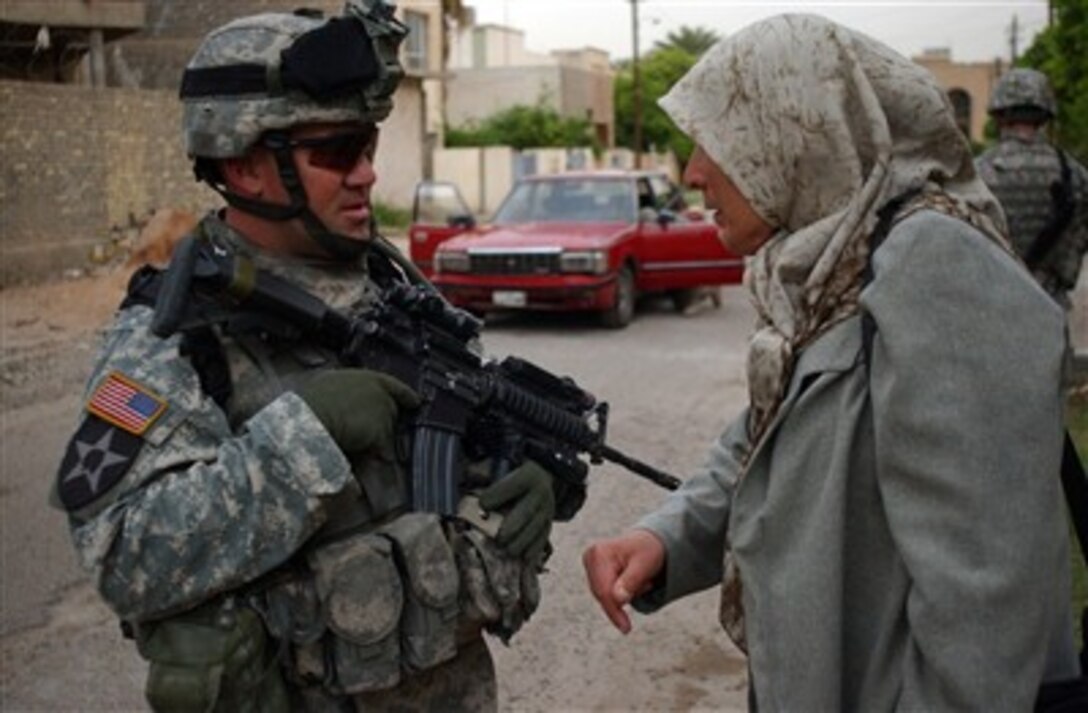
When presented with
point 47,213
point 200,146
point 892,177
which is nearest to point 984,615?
point 892,177

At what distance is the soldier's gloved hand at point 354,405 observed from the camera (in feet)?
6.08

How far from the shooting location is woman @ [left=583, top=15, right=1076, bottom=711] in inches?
57.8

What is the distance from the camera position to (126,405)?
183cm

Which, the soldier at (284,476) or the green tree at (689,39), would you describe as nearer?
the soldier at (284,476)

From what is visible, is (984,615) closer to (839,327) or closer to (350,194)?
(839,327)

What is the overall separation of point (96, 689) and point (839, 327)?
318 centimetres

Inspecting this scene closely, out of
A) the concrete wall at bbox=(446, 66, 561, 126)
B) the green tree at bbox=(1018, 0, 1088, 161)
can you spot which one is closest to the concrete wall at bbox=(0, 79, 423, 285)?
the green tree at bbox=(1018, 0, 1088, 161)

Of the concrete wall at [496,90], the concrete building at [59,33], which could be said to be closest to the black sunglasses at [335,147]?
the concrete building at [59,33]

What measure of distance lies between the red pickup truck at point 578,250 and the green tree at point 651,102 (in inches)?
1416

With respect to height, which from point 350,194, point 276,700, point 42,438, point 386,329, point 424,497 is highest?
point 350,194

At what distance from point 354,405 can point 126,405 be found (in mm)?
322

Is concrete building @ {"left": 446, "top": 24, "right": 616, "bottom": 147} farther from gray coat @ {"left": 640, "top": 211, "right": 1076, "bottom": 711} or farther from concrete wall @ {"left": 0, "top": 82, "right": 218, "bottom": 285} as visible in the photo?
gray coat @ {"left": 640, "top": 211, "right": 1076, "bottom": 711}

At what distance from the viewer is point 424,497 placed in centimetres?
202

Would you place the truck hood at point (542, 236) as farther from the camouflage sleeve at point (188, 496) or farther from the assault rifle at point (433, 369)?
the camouflage sleeve at point (188, 496)
